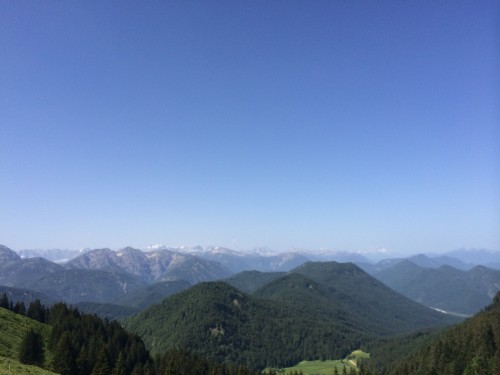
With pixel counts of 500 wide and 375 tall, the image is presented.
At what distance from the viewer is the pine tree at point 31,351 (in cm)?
8288

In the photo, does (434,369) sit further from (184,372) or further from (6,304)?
(6,304)

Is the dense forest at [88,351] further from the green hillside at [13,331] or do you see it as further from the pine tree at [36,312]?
the green hillside at [13,331]

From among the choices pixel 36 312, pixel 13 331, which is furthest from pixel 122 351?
pixel 36 312

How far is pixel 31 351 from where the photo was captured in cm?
8544

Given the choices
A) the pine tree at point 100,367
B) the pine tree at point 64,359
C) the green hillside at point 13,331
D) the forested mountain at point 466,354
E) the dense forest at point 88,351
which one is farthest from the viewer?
the forested mountain at point 466,354

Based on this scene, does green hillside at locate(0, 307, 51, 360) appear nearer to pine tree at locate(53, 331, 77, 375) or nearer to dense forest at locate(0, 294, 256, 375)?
dense forest at locate(0, 294, 256, 375)

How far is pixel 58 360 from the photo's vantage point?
85438mm

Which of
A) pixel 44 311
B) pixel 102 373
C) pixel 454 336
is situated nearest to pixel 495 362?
pixel 454 336

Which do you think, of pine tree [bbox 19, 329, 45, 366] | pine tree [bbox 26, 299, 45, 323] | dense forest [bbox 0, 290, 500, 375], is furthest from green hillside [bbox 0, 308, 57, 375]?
pine tree [bbox 26, 299, 45, 323]

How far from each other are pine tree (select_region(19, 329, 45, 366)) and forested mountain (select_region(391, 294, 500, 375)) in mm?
130821

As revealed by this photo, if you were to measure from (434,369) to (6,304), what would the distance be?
15819 centimetres

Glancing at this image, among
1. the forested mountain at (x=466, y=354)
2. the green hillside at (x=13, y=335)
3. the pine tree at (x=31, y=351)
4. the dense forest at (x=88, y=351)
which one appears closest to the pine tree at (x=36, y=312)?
the dense forest at (x=88, y=351)

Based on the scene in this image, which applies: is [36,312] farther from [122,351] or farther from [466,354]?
[466,354]

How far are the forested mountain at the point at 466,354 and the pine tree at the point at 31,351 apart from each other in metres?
131
